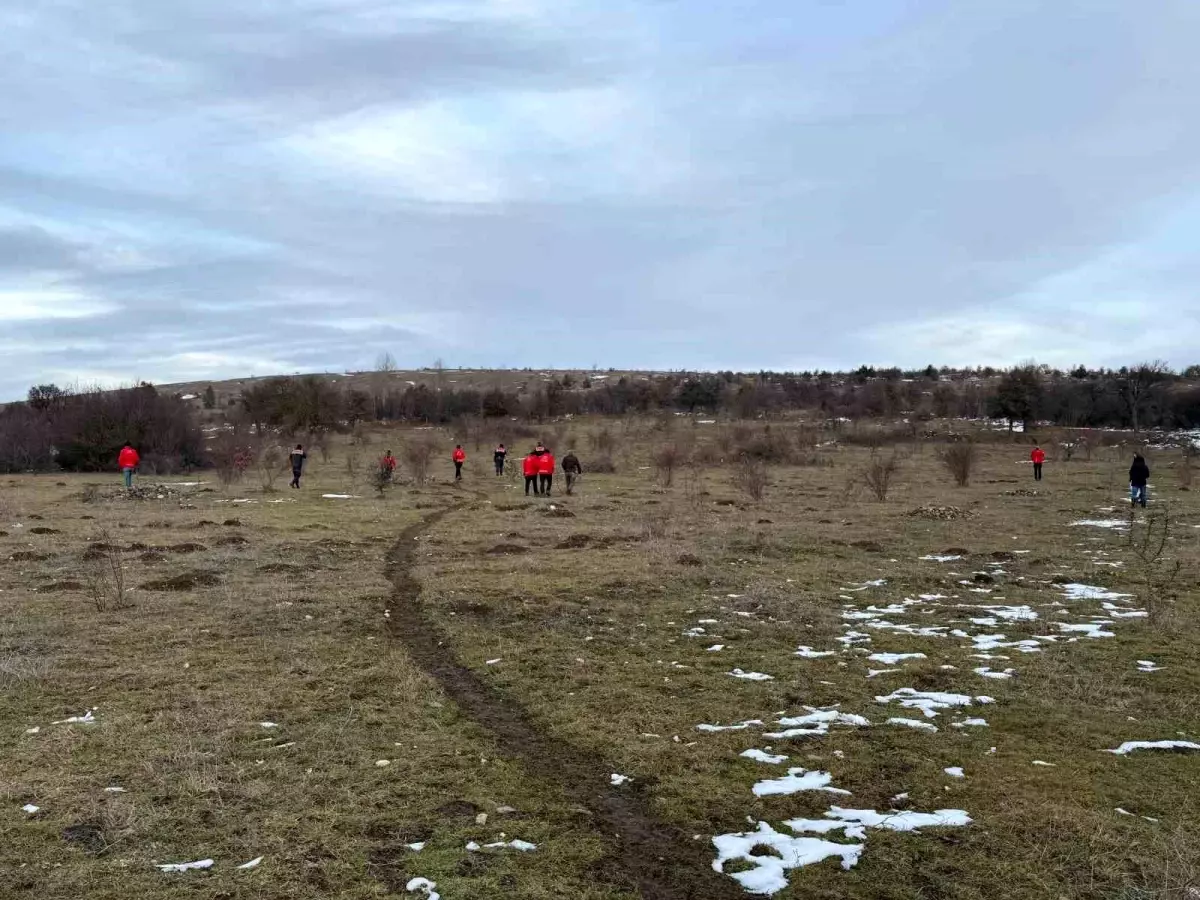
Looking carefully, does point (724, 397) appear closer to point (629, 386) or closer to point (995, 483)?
point (629, 386)

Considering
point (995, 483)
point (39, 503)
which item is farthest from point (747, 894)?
point (995, 483)

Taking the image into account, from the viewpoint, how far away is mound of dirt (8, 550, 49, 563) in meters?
14.5

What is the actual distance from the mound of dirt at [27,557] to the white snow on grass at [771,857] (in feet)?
45.6

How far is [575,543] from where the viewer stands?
1694cm

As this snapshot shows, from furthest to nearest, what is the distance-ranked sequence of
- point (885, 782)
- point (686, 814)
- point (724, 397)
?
point (724, 397), point (885, 782), point (686, 814)

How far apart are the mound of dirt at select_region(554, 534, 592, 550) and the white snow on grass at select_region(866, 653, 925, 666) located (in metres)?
8.21

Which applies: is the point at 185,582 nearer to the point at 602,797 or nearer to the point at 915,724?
the point at 602,797

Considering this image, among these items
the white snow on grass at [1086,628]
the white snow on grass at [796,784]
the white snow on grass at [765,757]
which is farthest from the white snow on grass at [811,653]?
the white snow on grass at [796,784]

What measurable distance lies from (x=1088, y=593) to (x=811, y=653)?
553 centimetres

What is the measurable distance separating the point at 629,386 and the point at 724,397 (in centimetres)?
1509

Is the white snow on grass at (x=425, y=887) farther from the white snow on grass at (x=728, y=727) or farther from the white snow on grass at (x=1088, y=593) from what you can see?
the white snow on grass at (x=1088, y=593)

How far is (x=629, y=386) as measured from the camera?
4001 inches

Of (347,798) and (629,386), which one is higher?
(629,386)

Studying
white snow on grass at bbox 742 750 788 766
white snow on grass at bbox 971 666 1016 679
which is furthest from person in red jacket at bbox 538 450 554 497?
white snow on grass at bbox 742 750 788 766
